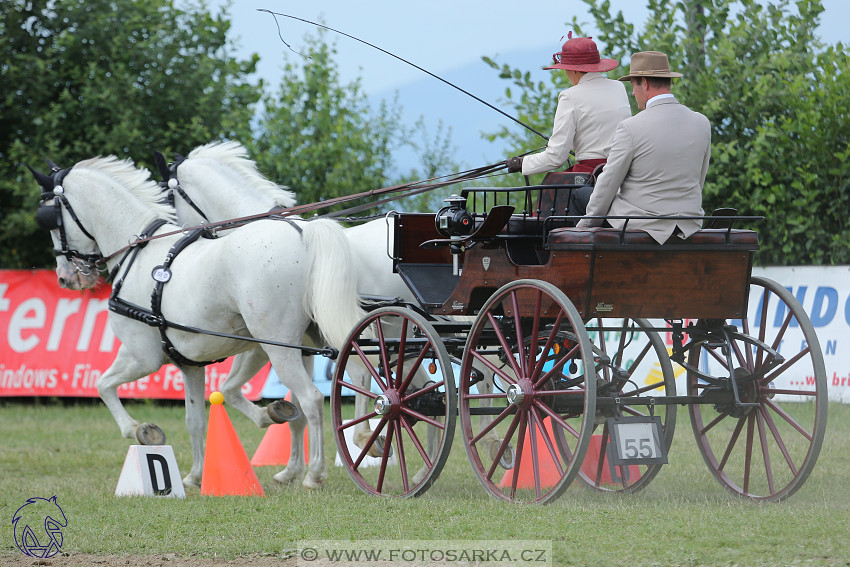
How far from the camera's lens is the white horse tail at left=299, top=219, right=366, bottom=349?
22.5 feet

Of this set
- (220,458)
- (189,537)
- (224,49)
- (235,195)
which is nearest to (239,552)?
(189,537)

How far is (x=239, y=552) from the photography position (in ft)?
16.2

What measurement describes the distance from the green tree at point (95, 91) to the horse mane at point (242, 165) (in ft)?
15.8

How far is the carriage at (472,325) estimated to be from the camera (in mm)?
5590

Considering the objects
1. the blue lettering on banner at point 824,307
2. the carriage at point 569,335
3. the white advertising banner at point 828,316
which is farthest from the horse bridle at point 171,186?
the blue lettering on banner at point 824,307

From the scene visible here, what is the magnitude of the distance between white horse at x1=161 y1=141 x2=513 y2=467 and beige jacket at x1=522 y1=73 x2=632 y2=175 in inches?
75.2

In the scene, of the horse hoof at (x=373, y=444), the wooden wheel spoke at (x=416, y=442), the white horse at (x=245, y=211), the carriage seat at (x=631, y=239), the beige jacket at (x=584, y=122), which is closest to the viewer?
the carriage seat at (x=631, y=239)

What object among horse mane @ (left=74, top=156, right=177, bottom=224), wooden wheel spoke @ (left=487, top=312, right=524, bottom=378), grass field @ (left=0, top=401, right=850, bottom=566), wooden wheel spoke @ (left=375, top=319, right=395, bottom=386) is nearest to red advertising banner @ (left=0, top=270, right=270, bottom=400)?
grass field @ (left=0, top=401, right=850, bottom=566)

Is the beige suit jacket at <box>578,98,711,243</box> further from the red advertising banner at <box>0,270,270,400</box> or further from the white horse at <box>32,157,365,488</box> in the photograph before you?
the red advertising banner at <box>0,270,270,400</box>

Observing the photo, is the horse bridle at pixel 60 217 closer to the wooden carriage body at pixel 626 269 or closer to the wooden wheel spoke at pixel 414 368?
the wooden wheel spoke at pixel 414 368

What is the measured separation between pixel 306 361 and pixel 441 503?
2065mm

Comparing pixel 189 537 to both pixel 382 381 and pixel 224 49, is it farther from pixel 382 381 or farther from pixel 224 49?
pixel 224 49

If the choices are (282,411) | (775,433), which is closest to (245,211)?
(282,411)

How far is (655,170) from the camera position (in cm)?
564
